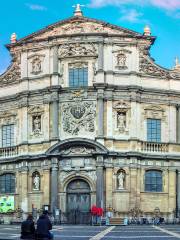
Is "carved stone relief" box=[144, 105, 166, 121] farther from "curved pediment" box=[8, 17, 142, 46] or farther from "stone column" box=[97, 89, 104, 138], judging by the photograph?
"curved pediment" box=[8, 17, 142, 46]

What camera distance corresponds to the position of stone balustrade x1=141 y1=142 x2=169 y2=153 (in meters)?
59.0

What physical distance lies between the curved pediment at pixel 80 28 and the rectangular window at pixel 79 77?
330cm

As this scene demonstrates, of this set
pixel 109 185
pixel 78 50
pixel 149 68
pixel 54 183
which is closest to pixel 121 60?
pixel 149 68

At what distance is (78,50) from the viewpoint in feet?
196

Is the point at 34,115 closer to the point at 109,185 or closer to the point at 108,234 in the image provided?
the point at 109,185

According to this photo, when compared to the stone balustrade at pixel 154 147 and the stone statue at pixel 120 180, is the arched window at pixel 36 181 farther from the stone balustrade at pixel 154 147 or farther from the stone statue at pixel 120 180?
the stone balustrade at pixel 154 147

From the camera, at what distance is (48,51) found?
60.8 meters

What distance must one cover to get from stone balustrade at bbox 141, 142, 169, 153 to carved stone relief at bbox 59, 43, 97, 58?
8.79 metres

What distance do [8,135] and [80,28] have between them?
37.1 ft

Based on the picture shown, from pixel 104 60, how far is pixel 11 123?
10000mm

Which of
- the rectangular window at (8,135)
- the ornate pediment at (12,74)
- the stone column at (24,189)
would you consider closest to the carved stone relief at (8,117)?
the rectangular window at (8,135)

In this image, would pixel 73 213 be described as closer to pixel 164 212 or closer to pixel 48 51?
pixel 164 212

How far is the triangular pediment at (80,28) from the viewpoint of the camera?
60500mm

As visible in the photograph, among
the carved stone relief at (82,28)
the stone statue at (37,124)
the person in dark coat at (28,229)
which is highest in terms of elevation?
the carved stone relief at (82,28)
